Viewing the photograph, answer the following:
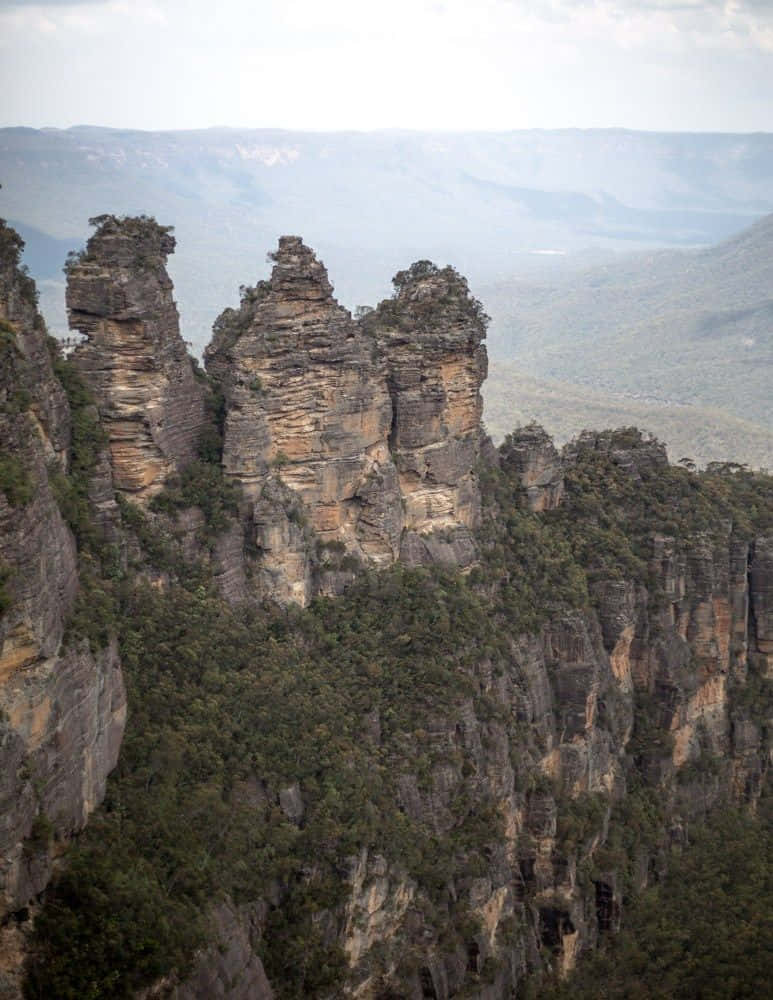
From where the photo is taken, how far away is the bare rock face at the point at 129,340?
36.8 meters

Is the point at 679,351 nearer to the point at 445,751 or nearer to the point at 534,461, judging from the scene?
the point at 534,461

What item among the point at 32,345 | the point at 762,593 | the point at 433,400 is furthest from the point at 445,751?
the point at 762,593

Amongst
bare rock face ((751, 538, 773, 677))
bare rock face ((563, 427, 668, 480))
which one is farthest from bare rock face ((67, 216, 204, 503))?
bare rock face ((751, 538, 773, 677))

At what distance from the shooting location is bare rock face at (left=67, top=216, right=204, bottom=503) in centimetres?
3675

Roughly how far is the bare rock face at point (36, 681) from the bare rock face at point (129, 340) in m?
6.25

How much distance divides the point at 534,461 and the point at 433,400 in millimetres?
8381

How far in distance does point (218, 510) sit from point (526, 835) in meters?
16.5

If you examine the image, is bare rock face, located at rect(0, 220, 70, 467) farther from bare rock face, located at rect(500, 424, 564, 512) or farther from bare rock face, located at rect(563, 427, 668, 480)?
bare rock face, located at rect(563, 427, 668, 480)

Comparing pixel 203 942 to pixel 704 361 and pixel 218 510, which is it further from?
pixel 704 361

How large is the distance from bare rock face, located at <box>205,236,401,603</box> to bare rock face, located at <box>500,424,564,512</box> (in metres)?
9.93

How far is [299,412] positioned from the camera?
135 feet

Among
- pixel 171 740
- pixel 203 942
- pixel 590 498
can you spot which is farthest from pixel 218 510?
pixel 590 498

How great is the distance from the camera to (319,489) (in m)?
42.1

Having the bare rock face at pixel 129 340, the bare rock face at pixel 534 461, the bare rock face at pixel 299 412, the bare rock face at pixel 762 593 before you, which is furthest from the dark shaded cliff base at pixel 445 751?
the bare rock face at pixel 129 340
